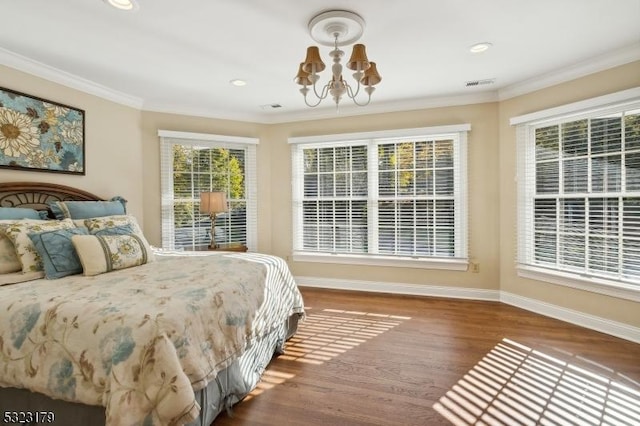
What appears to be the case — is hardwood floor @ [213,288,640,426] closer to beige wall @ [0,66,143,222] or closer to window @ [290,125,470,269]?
window @ [290,125,470,269]

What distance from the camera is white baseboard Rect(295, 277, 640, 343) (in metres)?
2.85

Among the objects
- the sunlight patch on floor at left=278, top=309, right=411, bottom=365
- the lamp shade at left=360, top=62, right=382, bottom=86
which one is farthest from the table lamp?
the lamp shade at left=360, top=62, right=382, bottom=86

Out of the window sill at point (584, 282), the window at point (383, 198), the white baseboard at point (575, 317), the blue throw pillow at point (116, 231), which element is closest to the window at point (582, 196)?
the window sill at point (584, 282)

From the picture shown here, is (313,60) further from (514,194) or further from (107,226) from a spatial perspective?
(514,194)

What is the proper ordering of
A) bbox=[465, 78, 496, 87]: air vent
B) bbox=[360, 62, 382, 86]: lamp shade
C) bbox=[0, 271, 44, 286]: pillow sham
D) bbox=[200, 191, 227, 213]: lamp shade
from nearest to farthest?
bbox=[0, 271, 44, 286]: pillow sham
bbox=[360, 62, 382, 86]: lamp shade
bbox=[465, 78, 496, 87]: air vent
bbox=[200, 191, 227, 213]: lamp shade

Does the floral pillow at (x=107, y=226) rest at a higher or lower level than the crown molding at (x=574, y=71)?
lower

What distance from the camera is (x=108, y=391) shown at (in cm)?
131

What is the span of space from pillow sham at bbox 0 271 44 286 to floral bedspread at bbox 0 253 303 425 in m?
0.10

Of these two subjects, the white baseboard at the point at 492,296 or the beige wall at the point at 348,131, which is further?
the beige wall at the point at 348,131

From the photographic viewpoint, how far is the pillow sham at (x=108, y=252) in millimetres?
2158

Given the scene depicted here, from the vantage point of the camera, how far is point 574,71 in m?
3.06

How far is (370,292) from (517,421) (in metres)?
2.57

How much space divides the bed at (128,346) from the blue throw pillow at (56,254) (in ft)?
0.20

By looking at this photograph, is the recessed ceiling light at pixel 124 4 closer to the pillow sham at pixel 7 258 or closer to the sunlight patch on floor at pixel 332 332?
the pillow sham at pixel 7 258
